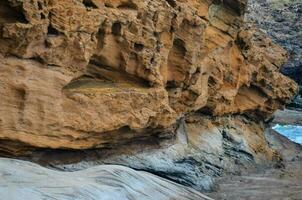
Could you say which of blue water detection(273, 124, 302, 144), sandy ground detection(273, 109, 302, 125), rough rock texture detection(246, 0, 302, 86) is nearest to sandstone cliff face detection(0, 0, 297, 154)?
blue water detection(273, 124, 302, 144)

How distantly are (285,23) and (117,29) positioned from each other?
32.1 metres

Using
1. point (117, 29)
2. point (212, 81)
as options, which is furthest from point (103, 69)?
point (212, 81)

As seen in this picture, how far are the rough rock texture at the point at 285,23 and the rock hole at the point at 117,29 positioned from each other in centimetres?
2711

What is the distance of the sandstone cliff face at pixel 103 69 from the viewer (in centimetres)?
769

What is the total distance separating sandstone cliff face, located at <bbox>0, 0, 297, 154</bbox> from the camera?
7.69 metres

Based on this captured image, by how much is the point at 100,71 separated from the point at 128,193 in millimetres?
3126

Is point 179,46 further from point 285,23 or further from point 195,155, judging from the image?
point 285,23

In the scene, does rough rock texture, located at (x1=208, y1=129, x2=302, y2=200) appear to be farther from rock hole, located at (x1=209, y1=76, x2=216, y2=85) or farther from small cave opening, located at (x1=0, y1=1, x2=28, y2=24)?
small cave opening, located at (x1=0, y1=1, x2=28, y2=24)

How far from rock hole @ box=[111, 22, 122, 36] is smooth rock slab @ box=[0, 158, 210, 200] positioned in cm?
286

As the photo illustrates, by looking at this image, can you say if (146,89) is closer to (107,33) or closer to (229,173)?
(107,33)

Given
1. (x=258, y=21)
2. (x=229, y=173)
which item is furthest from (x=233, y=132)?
(x=258, y=21)

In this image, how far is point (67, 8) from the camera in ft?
27.2

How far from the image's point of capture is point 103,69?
9.49 m

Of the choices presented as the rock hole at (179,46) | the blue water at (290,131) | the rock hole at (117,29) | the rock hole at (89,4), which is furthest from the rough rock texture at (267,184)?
the blue water at (290,131)
